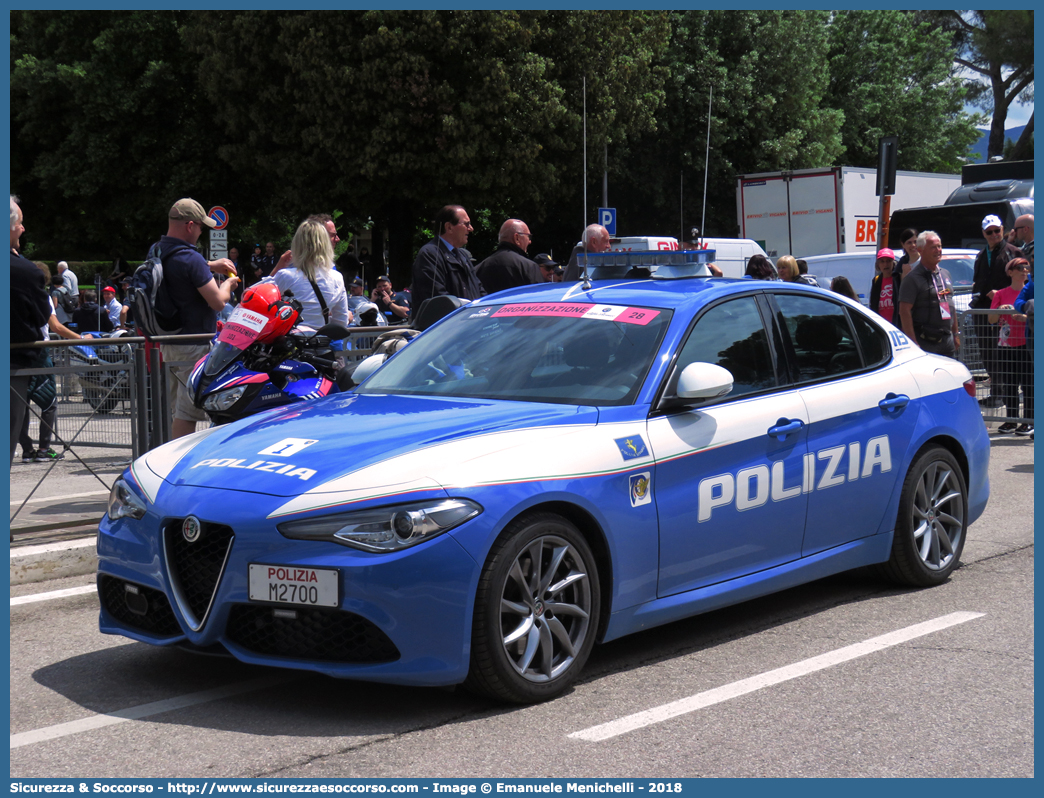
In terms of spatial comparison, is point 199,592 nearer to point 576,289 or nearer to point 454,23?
point 576,289

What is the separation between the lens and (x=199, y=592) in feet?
14.4

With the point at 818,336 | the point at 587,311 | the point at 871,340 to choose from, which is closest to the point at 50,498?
the point at 587,311

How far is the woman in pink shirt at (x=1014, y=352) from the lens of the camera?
12562 mm

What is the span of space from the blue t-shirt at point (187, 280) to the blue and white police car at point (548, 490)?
9.28 feet

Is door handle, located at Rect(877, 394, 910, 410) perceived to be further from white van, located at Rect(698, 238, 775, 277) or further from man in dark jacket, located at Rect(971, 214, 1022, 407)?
white van, located at Rect(698, 238, 775, 277)

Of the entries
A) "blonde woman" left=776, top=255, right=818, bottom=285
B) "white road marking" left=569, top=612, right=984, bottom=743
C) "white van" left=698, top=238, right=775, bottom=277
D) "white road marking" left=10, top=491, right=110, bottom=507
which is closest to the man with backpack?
"white road marking" left=10, top=491, right=110, bottom=507

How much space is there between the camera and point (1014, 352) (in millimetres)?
12695

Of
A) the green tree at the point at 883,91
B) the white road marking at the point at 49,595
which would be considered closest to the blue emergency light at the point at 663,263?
the white road marking at the point at 49,595

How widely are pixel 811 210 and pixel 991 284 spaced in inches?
551

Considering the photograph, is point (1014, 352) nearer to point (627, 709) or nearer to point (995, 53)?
point (627, 709)

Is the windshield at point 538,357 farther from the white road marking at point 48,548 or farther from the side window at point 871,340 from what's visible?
the white road marking at point 48,548

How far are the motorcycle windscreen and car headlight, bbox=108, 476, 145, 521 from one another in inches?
83.1
